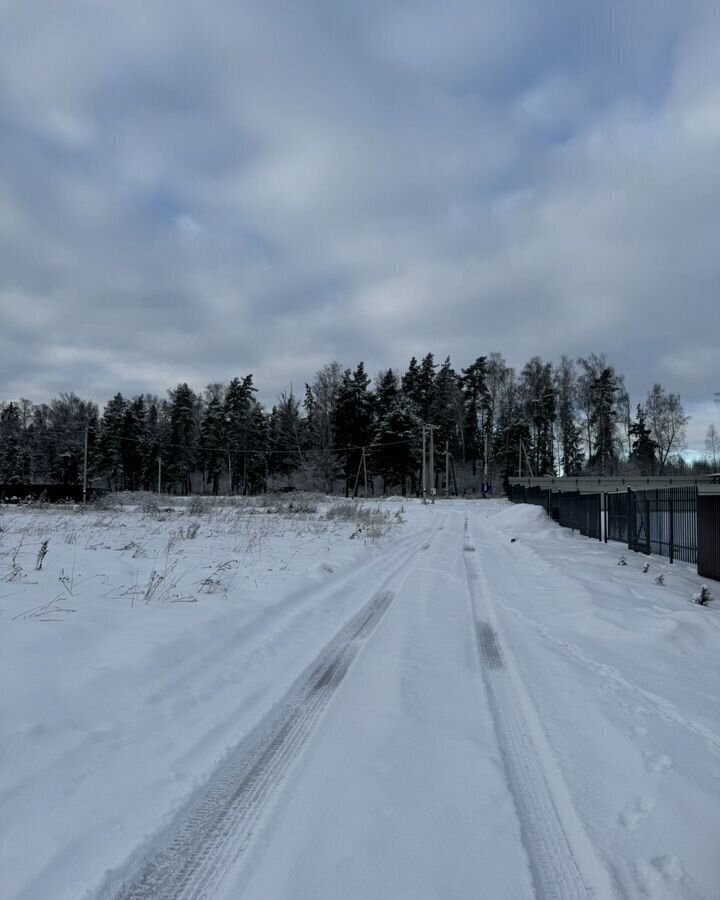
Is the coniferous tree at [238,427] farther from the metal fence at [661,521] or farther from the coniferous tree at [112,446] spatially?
the metal fence at [661,521]

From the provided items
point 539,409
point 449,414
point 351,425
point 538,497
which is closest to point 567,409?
point 539,409

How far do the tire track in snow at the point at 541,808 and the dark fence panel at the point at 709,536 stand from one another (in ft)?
28.0

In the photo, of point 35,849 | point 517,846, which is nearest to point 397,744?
point 517,846

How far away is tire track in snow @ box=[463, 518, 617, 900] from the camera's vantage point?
2.20 metres

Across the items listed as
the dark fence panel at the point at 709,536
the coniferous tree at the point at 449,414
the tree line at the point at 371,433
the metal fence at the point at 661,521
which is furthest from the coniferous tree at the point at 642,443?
the dark fence panel at the point at 709,536

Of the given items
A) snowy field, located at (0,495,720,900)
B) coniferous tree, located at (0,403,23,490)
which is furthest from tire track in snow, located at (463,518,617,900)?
coniferous tree, located at (0,403,23,490)

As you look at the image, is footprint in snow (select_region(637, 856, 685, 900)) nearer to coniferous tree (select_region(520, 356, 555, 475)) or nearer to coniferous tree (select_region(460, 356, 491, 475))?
coniferous tree (select_region(520, 356, 555, 475))

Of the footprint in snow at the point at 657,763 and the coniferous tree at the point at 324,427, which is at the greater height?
the coniferous tree at the point at 324,427

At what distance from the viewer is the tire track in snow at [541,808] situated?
220cm

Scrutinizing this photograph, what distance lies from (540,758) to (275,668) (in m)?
2.38

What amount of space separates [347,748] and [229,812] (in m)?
0.87

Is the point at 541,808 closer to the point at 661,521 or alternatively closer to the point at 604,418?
the point at 661,521

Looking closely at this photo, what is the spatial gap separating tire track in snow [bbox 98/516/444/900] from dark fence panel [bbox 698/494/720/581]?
9.81 meters

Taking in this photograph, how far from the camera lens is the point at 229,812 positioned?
2635 mm
